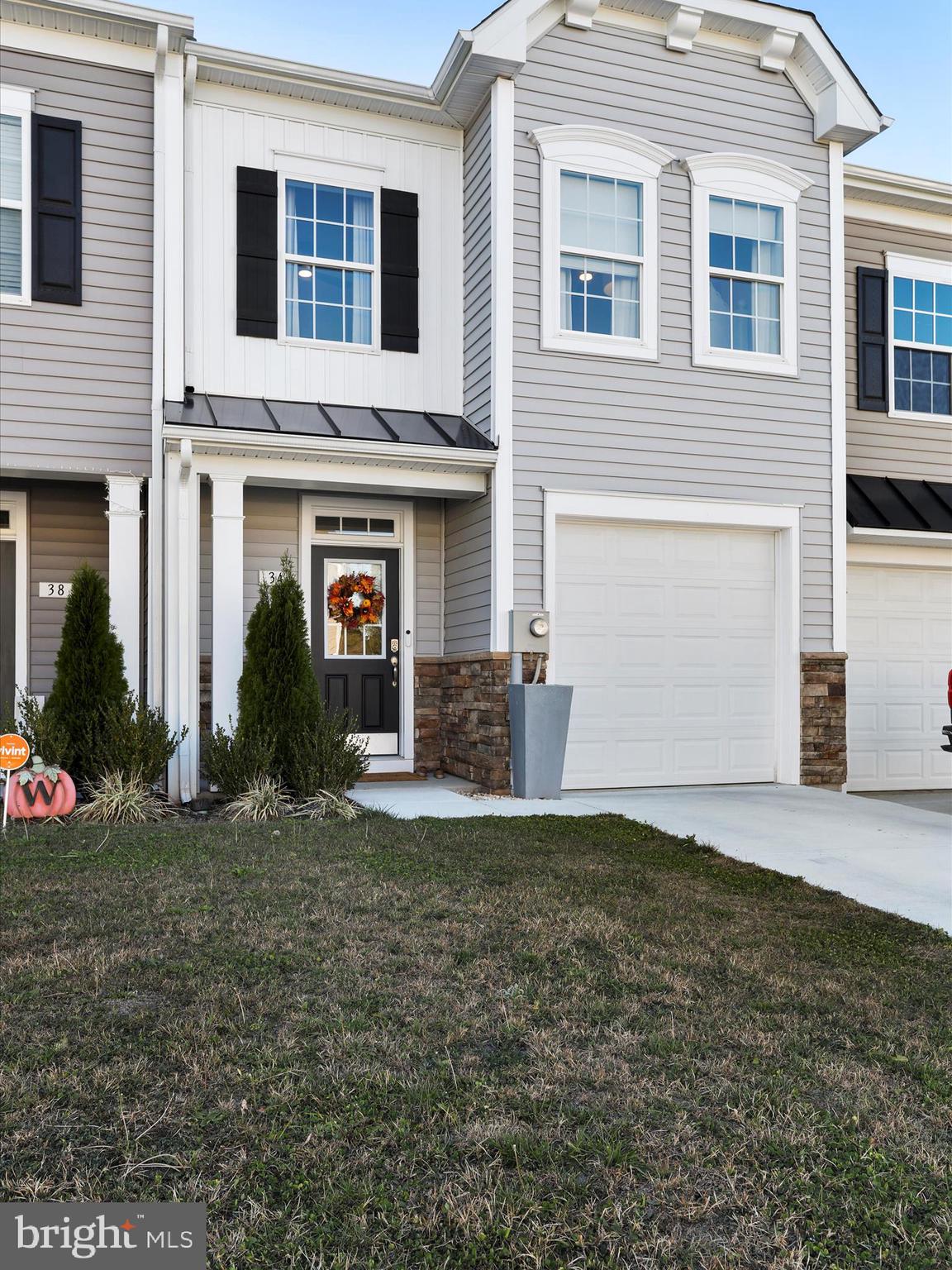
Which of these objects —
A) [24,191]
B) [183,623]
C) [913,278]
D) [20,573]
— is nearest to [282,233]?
[24,191]

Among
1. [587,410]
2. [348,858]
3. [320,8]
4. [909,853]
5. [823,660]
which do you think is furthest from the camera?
[320,8]

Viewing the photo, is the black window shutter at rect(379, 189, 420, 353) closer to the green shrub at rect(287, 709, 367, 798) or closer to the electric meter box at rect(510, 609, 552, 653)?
the electric meter box at rect(510, 609, 552, 653)

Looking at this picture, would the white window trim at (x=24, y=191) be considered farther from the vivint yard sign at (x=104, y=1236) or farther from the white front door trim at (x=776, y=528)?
the vivint yard sign at (x=104, y=1236)

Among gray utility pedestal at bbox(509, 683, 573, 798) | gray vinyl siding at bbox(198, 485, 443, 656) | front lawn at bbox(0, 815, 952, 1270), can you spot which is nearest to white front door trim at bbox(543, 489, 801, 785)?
gray utility pedestal at bbox(509, 683, 573, 798)

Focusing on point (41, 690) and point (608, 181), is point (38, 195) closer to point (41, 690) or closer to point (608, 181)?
point (41, 690)

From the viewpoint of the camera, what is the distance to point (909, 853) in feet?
19.4

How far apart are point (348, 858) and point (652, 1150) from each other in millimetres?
3271

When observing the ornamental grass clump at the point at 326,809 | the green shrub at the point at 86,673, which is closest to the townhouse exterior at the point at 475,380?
the green shrub at the point at 86,673

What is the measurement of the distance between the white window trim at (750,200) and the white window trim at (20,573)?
5721 mm

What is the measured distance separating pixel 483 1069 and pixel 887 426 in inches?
357

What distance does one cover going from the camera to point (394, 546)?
29.8ft

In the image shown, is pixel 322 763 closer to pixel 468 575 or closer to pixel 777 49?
pixel 468 575

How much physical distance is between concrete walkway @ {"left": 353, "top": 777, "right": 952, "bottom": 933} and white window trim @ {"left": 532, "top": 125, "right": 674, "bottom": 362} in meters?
3.60

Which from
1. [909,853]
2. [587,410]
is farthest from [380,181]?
[909,853]
